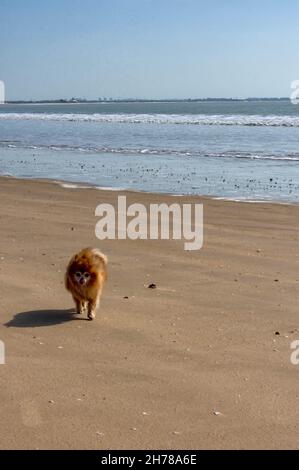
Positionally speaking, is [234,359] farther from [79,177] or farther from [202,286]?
[79,177]

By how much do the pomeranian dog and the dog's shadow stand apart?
0.36 ft

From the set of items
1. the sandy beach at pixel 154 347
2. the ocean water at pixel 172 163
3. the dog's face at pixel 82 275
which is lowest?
the sandy beach at pixel 154 347

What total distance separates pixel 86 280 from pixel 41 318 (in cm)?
46

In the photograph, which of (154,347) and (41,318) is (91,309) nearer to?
(41,318)

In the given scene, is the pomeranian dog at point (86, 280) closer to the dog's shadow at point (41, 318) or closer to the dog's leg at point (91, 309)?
the dog's leg at point (91, 309)

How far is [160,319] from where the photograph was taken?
5602mm

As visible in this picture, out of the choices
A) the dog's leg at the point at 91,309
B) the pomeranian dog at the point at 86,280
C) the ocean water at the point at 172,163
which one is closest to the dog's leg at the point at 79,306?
the pomeranian dog at the point at 86,280

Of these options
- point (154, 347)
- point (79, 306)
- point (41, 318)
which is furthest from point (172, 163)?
point (154, 347)

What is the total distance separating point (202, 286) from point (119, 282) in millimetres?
780

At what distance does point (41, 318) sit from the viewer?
560 cm

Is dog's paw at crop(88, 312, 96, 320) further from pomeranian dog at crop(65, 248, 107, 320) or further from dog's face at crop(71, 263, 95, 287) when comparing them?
dog's face at crop(71, 263, 95, 287)

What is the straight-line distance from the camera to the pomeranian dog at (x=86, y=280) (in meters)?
5.63

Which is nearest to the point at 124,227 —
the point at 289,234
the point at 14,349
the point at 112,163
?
the point at 289,234
